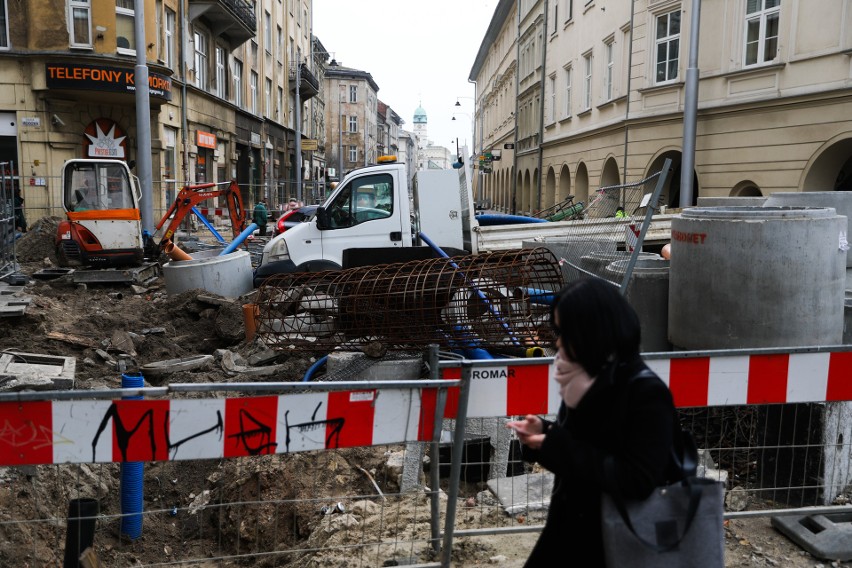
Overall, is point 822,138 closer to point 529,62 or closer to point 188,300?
point 188,300

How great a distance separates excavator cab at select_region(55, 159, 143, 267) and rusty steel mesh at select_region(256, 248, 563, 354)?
29.3ft

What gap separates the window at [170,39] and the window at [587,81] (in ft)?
48.7

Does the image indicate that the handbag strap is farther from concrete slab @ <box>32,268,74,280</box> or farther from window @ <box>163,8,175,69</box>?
window @ <box>163,8,175,69</box>

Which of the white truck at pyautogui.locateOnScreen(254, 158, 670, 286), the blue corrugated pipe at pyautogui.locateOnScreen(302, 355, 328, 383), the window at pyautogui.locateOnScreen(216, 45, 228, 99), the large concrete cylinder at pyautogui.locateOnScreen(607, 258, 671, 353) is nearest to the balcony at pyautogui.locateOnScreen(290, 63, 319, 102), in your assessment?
the window at pyautogui.locateOnScreen(216, 45, 228, 99)

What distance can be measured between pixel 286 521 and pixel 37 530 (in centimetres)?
150

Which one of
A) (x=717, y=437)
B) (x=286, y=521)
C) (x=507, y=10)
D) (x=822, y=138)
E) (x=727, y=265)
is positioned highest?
(x=507, y=10)

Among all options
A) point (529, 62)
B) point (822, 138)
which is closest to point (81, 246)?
point (822, 138)

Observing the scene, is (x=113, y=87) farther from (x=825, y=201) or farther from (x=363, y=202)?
(x=825, y=201)

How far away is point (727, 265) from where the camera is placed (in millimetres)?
5324

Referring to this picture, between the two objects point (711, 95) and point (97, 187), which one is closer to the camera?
point (97, 187)

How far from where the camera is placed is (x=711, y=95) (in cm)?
1898

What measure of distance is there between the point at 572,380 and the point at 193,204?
15.3 m

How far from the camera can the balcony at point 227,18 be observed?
2697cm

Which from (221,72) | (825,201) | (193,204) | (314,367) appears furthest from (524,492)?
(221,72)
